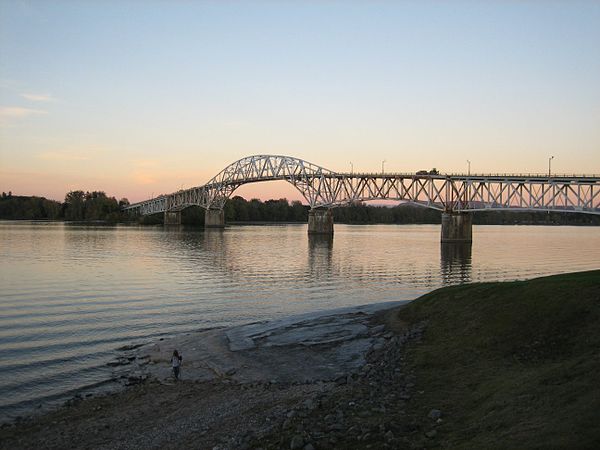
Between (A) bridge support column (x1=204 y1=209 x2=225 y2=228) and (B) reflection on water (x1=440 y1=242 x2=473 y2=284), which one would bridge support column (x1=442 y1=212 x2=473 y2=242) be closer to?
(B) reflection on water (x1=440 y1=242 x2=473 y2=284)

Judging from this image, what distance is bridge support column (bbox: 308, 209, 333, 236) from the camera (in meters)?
137

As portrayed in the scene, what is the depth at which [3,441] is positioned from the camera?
42.6 feet

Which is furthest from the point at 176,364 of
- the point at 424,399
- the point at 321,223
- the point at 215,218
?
the point at 215,218

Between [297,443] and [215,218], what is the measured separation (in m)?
178

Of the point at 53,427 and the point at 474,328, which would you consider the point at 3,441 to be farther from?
the point at 474,328

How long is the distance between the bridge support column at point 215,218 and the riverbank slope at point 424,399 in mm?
167672

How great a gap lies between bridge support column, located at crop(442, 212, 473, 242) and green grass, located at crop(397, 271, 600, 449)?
3483 inches

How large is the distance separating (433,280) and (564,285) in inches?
1180

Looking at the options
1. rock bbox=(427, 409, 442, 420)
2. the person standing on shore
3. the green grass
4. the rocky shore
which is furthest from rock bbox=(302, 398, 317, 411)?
the person standing on shore

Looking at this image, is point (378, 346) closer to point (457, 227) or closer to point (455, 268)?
point (455, 268)

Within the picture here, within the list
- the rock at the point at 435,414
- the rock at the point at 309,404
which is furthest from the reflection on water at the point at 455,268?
the rock at the point at 435,414

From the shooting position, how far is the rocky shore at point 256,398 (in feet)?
37.2

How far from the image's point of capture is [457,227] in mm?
107125

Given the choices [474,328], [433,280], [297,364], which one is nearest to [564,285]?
[474,328]
